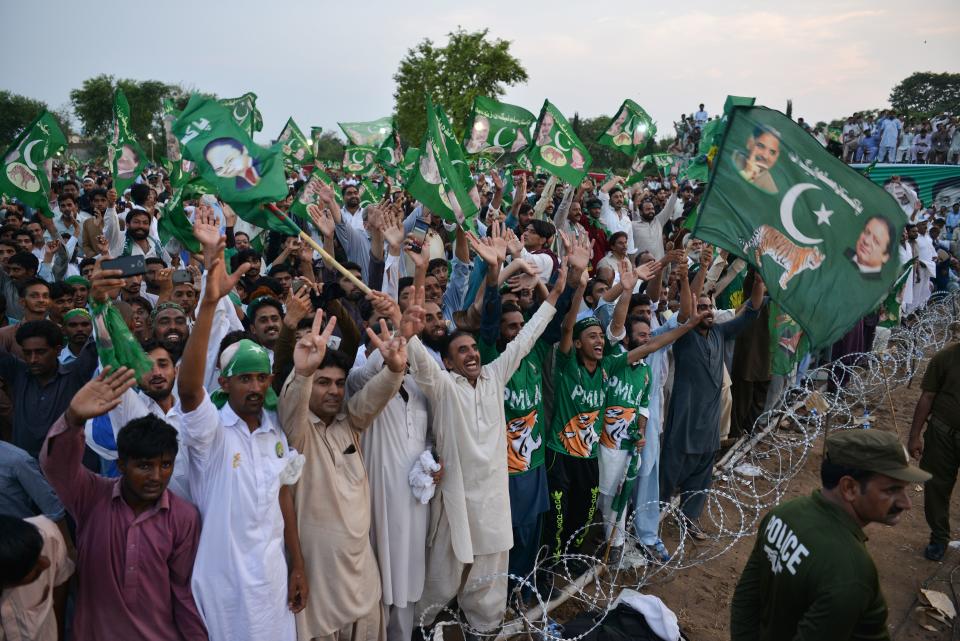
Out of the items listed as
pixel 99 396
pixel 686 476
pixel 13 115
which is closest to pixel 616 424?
pixel 686 476

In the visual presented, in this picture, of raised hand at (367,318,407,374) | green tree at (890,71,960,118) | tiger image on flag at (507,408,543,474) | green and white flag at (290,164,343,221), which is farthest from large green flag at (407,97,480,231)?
green tree at (890,71,960,118)

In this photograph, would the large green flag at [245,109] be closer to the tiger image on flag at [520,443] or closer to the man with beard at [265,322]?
the man with beard at [265,322]

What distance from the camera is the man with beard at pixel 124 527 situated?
276 centimetres

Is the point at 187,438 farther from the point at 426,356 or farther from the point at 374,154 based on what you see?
the point at 374,154

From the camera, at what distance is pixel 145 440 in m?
2.77

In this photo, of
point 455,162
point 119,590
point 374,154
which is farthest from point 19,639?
point 374,154

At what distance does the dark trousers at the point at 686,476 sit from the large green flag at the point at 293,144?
7.95 meters

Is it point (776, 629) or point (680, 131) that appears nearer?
point (776, 629)

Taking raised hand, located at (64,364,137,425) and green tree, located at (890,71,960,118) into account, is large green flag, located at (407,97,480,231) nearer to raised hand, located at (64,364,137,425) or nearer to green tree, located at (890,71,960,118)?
raised hand, located at (64,364,137,425)

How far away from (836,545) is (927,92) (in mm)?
74359

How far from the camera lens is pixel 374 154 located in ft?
37.1

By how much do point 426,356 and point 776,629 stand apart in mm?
2186

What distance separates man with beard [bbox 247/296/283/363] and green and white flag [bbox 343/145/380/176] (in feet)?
22.0

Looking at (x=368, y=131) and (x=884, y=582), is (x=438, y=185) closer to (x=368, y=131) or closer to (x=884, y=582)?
(x=884, y=582)
